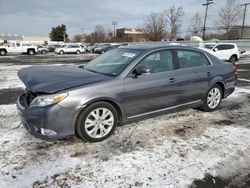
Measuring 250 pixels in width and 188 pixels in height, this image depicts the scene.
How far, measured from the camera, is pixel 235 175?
294 centimetres

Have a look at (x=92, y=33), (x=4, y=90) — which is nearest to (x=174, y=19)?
(x=92, y=33)

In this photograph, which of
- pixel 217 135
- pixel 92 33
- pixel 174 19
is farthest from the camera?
pixel 92 33

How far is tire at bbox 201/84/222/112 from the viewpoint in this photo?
5.12 m

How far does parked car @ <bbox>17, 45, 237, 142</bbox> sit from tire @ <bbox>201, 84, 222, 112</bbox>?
2cm

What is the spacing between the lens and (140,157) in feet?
10.9

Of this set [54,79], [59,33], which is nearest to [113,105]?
[54,79]

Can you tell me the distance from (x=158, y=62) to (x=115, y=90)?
3.75 ft

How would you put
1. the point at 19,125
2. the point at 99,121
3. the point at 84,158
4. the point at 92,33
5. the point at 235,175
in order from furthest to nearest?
the point at 92,33
the point at 19,125
the point at 99,121
the point at 84,158
the point at 235,175

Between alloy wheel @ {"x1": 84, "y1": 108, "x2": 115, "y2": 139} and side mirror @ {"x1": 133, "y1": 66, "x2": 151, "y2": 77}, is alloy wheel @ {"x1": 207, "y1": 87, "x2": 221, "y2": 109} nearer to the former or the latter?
side mirror @ {"x1": 133, "y1": 66, "x2": 151, "y2": 77}

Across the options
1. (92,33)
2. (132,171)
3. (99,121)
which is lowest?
(132,171)

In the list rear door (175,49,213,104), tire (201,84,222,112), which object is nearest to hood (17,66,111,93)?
rear door (175,49,213,104)

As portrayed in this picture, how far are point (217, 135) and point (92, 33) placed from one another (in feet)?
293

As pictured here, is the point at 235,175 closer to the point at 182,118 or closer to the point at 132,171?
the point at 132,171

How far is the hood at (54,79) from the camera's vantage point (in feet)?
11.1
